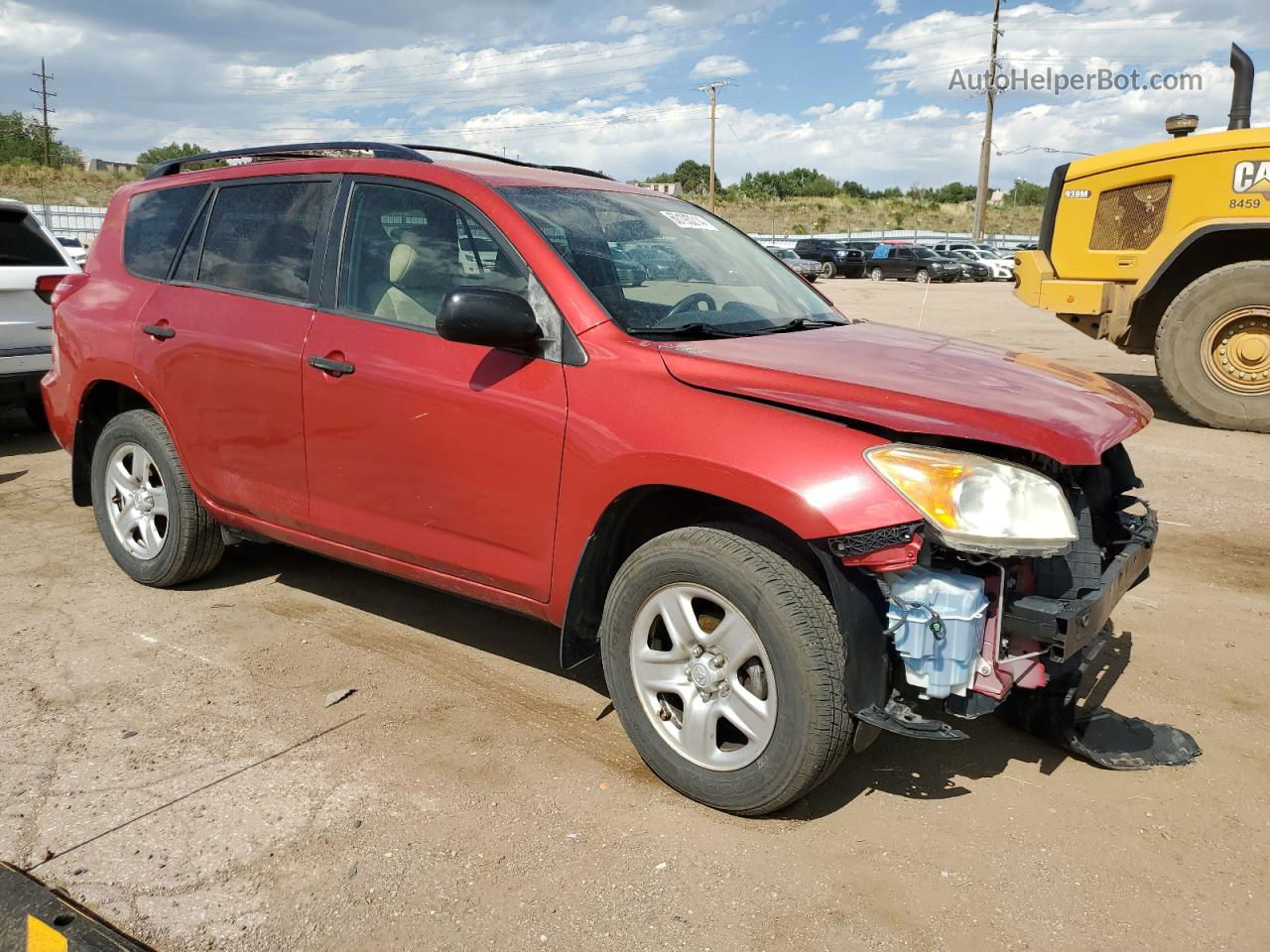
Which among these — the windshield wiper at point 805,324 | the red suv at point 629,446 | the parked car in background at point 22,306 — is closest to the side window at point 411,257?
the red suv at point 629,446

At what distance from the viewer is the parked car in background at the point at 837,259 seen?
135ft

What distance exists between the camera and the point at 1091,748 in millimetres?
3242

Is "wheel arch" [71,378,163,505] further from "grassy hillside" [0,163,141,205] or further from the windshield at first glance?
"grassy hillside" [0,163,141,205]

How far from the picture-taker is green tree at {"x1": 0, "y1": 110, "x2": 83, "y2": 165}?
69250mm

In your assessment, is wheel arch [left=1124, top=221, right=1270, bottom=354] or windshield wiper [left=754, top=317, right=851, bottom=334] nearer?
windshield wiper [left=754, top=317, right=851, bottom=334]

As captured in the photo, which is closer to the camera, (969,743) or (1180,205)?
(969,743)

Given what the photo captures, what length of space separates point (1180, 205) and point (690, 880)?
761cm

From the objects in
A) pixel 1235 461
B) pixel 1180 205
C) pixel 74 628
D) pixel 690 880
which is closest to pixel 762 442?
pixel 690 880

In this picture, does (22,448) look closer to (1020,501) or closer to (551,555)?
(551,555)

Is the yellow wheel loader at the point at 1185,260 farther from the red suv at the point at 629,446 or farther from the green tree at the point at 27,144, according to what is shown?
the green tree at the point at 27,144

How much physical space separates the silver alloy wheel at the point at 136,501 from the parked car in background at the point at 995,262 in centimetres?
3808

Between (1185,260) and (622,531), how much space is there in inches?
A: 285

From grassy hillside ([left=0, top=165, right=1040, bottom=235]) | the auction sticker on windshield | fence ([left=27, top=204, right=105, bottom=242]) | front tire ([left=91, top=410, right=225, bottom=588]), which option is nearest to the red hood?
the auction sticker on windshield

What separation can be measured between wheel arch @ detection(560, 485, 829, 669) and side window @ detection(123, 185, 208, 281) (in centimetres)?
255
